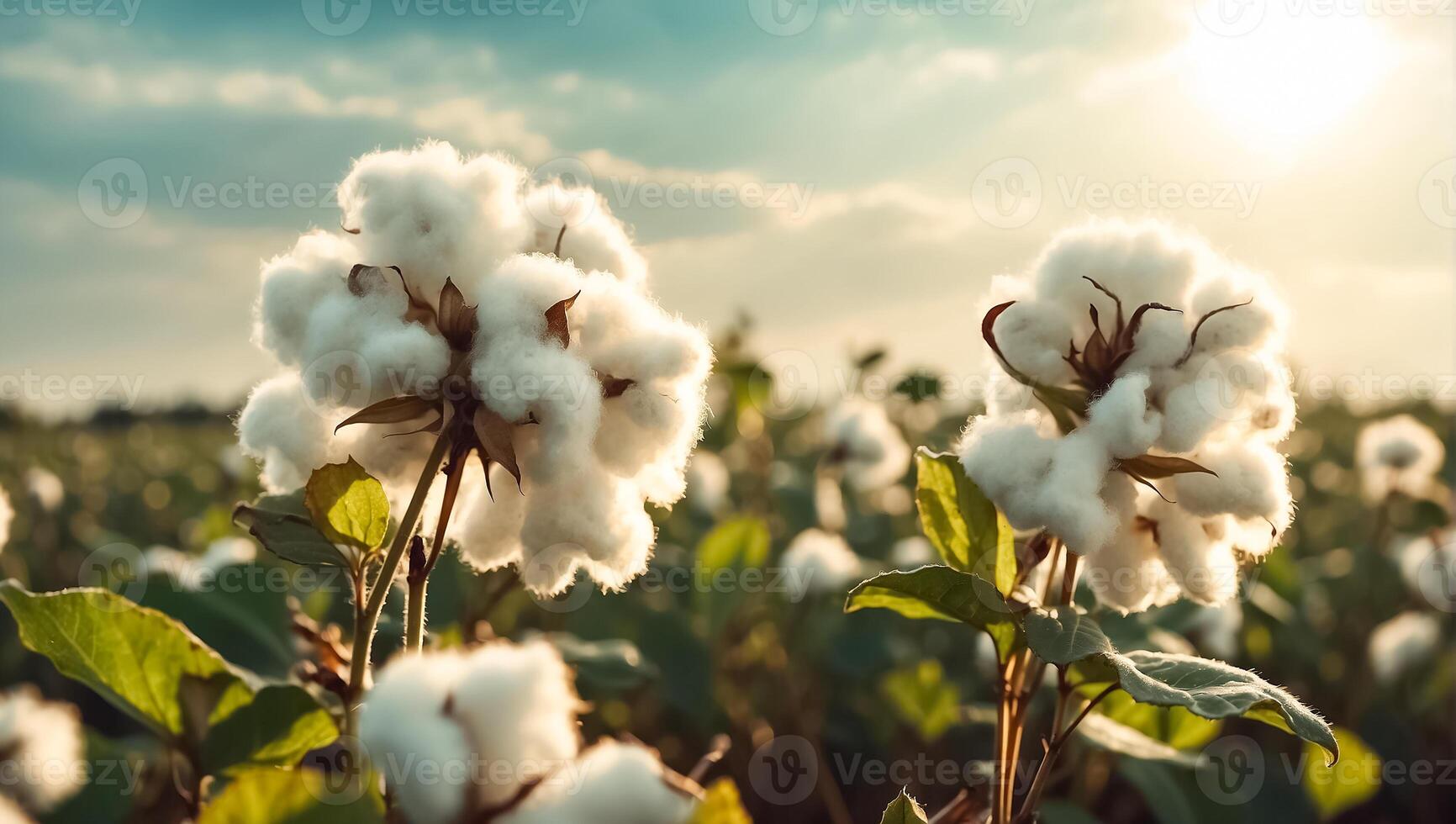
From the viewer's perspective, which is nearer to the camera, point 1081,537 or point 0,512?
point 1081,537

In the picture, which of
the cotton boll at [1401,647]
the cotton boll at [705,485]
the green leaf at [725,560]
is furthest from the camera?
the cotton boll at [705,485]

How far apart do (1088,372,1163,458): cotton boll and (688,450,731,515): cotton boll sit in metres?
2.69

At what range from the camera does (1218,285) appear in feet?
3.72

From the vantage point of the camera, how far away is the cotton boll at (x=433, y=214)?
98 centimetres

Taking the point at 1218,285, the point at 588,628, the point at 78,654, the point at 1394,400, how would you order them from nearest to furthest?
the point at 78,654 → the point at 1218,285 → the point at 588,628 → the point at 1394,400

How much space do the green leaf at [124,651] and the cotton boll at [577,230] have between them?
47cm

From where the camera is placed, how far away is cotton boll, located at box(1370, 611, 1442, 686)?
10.5 ft

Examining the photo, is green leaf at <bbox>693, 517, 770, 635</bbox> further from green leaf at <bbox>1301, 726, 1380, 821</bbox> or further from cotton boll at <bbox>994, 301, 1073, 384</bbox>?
cotton boll at <bbox>994, 301, 1073, 384</bbox>

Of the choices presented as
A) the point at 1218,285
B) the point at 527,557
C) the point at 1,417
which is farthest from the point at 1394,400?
the point at 1,417

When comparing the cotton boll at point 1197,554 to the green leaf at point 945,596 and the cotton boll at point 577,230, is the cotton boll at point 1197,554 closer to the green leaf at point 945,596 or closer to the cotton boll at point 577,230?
the green leaf at point 945,596

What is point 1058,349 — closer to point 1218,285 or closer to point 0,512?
point 1218,285

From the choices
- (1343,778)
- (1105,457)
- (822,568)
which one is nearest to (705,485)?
(822,568)

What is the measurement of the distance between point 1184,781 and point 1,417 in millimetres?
12516

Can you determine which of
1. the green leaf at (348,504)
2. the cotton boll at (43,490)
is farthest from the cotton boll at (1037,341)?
the cotton boll at (43,490)
